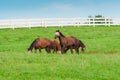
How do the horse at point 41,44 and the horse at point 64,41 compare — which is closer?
the horse at point 64,41

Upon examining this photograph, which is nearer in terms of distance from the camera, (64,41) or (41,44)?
(64,41)

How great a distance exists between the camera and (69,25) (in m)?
53.2

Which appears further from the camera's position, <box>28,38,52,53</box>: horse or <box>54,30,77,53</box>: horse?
<box>28,38,52,53</box>: horse

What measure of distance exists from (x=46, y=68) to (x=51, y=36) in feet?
85.3

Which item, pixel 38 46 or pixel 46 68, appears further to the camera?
pixel 38 46

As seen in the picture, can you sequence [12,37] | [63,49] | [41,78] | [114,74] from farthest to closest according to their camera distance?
[12,37] < [63,49] < [114,74] < [41,78]

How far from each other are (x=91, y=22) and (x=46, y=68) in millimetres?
37392

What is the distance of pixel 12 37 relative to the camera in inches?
1729

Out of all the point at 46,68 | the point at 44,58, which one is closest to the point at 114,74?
the point at 46,68

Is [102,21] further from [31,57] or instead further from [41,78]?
[41,78]

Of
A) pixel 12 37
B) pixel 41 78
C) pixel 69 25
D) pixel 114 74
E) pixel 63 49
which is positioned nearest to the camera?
pixel 41 78

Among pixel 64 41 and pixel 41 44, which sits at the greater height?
pixel 64 41

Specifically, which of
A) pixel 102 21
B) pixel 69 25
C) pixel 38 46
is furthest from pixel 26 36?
pixel 38 46

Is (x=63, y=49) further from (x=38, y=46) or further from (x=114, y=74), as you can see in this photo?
(x=114, y=74)
